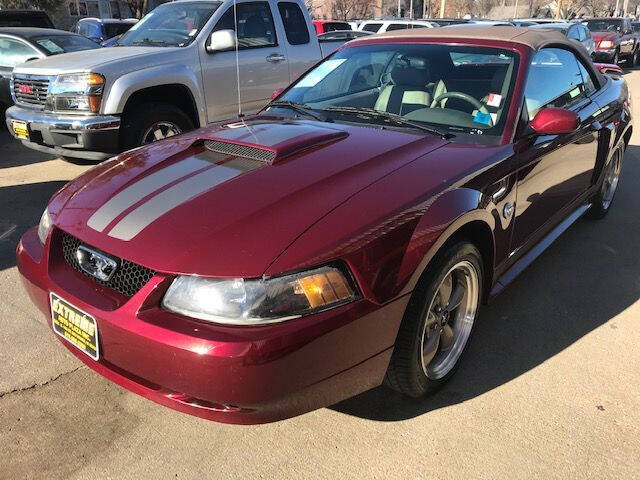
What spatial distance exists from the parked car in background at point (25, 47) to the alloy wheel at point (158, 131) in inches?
152

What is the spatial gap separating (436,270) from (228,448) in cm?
114

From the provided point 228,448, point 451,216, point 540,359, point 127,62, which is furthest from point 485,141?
point 127,62

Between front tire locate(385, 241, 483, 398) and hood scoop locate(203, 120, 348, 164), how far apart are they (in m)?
0.84

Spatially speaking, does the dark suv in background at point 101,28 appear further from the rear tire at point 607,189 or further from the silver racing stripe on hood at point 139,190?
the silver racing stripe on hood at point 139,190

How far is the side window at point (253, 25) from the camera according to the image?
624 cm

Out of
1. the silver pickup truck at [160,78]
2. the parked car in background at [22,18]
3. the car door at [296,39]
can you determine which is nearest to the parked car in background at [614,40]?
the car door at [296,39]

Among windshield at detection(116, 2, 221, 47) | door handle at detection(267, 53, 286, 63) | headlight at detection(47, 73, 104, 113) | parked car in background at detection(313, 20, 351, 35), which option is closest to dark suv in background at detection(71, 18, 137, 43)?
parked car in background at detection(313, 20, 351, 35)

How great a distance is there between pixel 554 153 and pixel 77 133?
159 inches

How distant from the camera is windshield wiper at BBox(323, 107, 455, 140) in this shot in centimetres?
291

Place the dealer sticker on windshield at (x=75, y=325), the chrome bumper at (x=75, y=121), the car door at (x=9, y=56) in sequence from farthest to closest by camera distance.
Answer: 1. the car door at (x=9, y=56)
2. the chrome bumper at (x=75, y=121)
3. the dealer sticker on windshield at (x=75, y=325)

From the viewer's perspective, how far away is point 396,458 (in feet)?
7.49

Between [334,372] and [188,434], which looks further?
[188,434]

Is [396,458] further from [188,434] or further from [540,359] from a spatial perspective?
[540,359]

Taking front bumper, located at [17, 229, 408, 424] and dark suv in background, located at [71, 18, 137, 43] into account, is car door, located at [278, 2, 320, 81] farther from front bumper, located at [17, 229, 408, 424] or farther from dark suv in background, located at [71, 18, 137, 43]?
dark suv in background, located at [71, 18, 137, 43]
